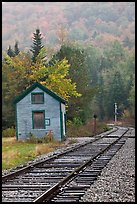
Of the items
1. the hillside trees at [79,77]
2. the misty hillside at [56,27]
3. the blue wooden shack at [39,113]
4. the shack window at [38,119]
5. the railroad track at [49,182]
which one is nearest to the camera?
the railroad track at [49,182]

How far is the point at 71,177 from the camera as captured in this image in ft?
38.8

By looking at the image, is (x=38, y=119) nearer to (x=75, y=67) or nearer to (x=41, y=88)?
(x=41, y=88)

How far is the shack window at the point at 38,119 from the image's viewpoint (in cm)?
3269

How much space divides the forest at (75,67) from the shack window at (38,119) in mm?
8976

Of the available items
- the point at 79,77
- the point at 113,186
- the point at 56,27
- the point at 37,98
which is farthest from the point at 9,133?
the point at 56,27

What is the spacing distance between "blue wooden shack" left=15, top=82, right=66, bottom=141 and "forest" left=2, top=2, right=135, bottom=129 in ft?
26.4

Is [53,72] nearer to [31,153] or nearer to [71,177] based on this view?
[31,153]

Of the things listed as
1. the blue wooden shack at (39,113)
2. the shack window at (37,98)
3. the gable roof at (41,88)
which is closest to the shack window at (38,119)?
the blue wooden shack at (39,113)

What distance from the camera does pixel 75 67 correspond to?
5572 centimetres

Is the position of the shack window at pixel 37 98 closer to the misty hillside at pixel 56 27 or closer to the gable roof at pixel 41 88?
the gable roof at pixel 41 88

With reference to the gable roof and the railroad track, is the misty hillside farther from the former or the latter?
the railroad track

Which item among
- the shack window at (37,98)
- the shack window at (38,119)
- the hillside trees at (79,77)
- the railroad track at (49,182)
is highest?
the hillside trees at (79,77)

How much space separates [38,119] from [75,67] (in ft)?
77.0

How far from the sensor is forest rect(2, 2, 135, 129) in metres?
45.0
